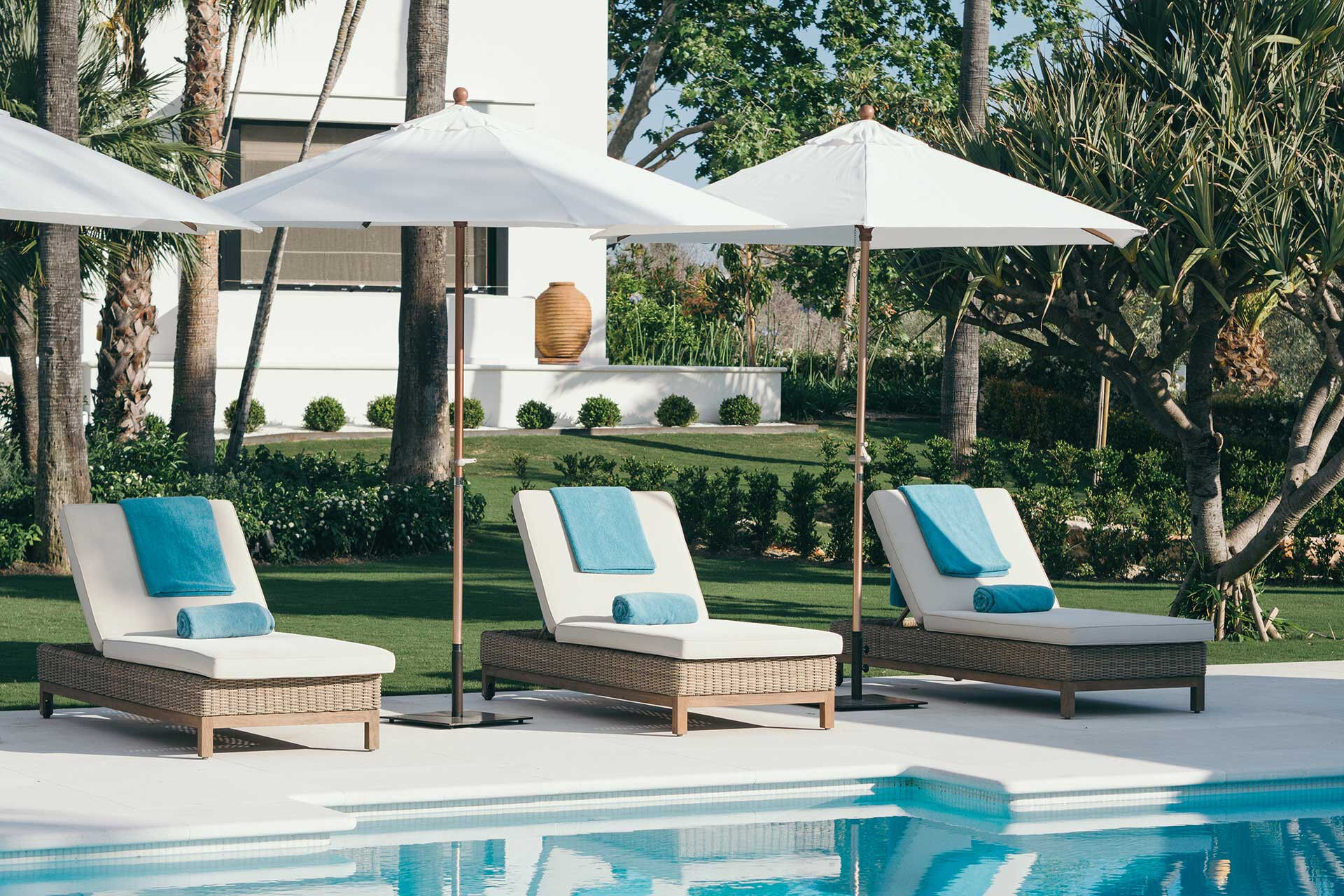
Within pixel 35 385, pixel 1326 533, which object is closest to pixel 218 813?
pixel 35 385

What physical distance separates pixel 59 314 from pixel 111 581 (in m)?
5.60

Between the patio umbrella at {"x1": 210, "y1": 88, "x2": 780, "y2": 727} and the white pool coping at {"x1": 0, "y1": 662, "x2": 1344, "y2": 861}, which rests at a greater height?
the patio umbrella at {"x1": 210, "y1": 88, "x2": 780, "y2": 727}

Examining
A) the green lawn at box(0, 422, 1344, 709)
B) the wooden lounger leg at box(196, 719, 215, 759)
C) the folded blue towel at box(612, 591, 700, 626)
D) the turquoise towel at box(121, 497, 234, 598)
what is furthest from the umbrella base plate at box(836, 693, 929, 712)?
the wooden lounger leg at box(196, 719, 215, 759)

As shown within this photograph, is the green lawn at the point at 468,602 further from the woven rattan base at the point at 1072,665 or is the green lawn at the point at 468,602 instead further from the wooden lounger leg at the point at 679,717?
the woven rattan base at the point at 1072,665

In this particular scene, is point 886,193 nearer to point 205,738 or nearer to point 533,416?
point 205,738

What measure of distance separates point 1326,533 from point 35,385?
11.9m

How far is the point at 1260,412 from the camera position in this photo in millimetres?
25703

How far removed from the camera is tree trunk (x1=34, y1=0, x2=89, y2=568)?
13.5 m

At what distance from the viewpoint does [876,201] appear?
352 inches

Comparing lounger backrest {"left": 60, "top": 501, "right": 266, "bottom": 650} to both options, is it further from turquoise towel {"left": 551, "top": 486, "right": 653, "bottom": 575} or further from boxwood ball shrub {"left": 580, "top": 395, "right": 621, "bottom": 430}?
boxwood ball shrub {"left": 580, "top": 395, "right": 621, "bottom": 430}

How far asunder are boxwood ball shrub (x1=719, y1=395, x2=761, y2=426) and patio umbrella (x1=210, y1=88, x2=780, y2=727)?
60.7ft

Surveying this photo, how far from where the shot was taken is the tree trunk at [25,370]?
15.5 meters

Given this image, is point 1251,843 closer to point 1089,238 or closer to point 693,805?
point 693,805

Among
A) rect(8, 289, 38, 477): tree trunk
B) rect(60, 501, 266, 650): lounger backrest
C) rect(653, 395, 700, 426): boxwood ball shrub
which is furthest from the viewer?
rect(653, 395, 700, 426): boxwood ball shrub
